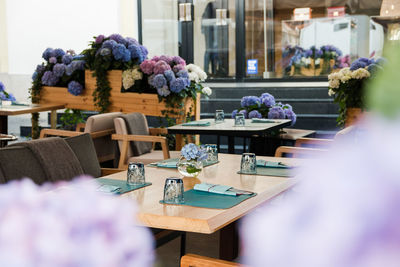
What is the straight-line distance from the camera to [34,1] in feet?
38.4

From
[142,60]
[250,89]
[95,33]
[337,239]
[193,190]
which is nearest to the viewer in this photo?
[337,239]

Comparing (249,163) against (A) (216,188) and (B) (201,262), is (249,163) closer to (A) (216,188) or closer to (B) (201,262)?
(A) (216,188)

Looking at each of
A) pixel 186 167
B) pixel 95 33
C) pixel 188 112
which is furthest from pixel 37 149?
pixel 95 33

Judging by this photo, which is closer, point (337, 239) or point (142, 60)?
point (337, 239)

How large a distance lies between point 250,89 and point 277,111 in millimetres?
4062

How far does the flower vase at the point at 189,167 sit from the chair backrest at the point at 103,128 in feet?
8.46

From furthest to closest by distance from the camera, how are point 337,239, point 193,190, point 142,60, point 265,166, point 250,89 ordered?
point 250,89, point 142,60, point 265,166, point 193,190, point 337,239

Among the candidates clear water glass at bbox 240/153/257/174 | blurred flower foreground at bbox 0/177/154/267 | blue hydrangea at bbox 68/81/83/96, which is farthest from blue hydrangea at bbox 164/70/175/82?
blurred flower foreground at bbox 0/177/154/267

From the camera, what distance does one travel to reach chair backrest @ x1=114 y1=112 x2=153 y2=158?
18.6ft

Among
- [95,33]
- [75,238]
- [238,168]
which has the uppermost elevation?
[95,33]

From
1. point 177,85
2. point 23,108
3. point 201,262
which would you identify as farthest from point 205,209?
point 23,108

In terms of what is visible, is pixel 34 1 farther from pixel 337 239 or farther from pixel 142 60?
pixel 337 239

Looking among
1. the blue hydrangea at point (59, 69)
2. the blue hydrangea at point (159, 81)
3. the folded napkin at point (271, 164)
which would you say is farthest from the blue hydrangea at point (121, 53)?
the folded napkin at point (271, 164)

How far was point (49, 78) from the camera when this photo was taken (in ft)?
24.7
